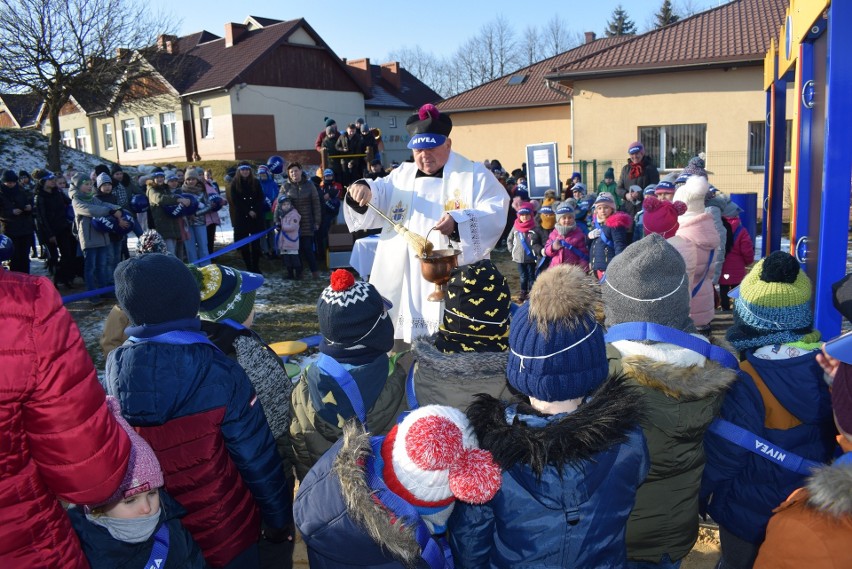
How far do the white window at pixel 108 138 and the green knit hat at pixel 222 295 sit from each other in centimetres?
3971

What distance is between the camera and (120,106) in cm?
2905

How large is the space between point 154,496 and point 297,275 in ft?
28.4

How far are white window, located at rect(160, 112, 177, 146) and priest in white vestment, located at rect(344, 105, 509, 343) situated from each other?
32526 millimetres

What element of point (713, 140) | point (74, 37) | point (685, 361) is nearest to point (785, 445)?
point (685, 361)

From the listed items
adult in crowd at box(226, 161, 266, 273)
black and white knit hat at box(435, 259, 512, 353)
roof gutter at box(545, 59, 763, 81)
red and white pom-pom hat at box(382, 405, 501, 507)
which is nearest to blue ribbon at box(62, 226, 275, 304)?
adult in crowd at box(226, 161, 266, 273)

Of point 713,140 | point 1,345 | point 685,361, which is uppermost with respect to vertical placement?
point 713,140

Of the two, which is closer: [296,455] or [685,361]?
[685,361]

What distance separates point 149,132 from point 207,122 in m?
5.32

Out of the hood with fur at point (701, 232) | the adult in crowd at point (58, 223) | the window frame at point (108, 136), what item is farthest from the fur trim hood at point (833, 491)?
the window frame at point (108, 136)

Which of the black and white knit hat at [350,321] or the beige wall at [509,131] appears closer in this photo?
the black and white knit hat at [350,321]

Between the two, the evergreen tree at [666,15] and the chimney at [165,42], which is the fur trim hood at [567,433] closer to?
the chimney at [165,42]

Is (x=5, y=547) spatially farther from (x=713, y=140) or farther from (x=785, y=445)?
(x=713, y=140)

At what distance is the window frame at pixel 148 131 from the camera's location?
34.5m

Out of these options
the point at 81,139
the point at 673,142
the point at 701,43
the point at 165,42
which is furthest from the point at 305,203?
the point at 81,139
